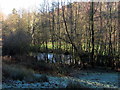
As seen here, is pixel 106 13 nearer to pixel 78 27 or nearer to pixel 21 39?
pixel 78 27

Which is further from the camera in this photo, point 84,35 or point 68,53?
point 68,53

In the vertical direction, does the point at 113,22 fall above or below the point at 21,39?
above

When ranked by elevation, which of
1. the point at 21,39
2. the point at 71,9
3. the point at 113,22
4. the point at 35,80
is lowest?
the point at 35,80

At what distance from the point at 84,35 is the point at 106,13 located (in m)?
4.12

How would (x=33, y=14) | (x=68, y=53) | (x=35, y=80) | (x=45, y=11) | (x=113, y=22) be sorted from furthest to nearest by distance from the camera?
(x=33, y=14)
(x=45, y=11)
(x=68, y=53)
(x=113, y=22)
(x=35, y=80)

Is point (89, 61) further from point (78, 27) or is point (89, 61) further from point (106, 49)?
point (78, 27)

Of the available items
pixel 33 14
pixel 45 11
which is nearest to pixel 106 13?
pixel 45 11

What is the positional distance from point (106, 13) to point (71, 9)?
4977 millimetres

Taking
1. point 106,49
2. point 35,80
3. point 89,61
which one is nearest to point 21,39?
point 89,61

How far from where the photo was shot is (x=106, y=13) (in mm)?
25484

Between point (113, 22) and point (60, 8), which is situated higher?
point (60, 8)

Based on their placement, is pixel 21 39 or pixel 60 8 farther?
pixel 60 8

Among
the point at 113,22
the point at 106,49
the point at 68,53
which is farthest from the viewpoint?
the point at 68,53

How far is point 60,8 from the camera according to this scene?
29.3 meters
